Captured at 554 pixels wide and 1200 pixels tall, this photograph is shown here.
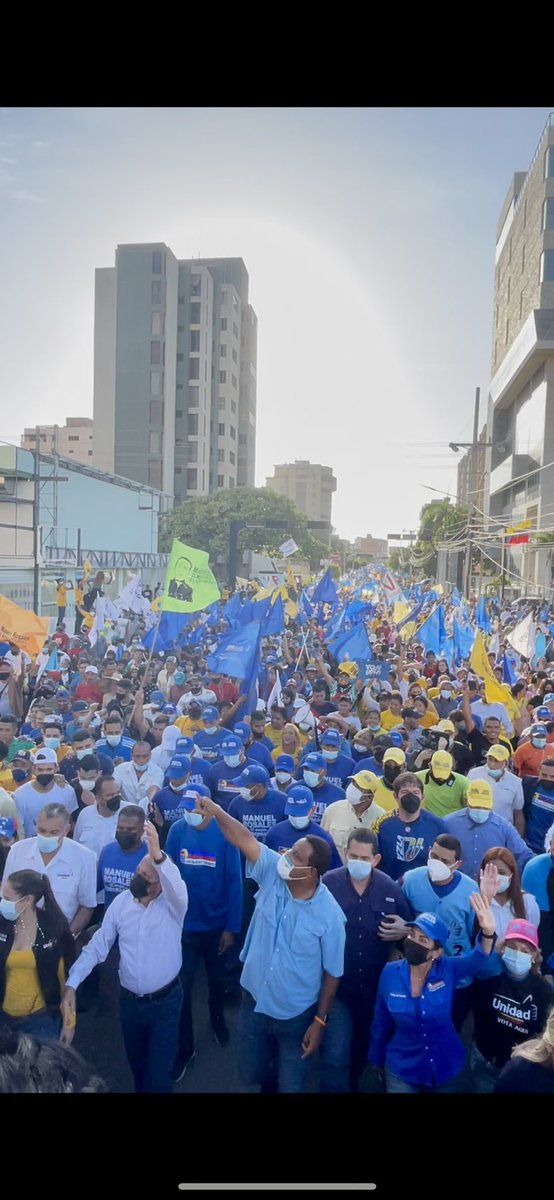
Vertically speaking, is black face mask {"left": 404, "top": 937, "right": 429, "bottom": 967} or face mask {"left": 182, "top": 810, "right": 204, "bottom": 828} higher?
face mask {"left": 182, "top": 810, "right": 204, "bottom": 828}

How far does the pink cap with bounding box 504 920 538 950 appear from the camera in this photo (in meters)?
3.21

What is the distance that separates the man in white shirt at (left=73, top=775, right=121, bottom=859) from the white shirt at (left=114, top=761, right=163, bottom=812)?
1.81ft

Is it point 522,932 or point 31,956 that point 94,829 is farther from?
point 522,932

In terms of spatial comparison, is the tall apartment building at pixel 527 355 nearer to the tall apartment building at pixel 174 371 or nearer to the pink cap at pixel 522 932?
the tall apartment building at pixel 174 371

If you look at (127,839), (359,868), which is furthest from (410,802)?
(127,839)

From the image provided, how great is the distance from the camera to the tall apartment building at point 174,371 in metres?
38.5

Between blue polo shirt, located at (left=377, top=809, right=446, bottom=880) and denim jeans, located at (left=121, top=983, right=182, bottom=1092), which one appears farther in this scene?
blue polo shirt, located at (left=377, top=809, right=446, bottom=880)

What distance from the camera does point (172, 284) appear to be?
40188 millimetres

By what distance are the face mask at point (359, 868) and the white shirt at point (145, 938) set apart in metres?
0.73

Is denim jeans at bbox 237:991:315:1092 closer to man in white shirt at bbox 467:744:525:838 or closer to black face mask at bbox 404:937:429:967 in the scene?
black face mask at bbox 404:937:429:967

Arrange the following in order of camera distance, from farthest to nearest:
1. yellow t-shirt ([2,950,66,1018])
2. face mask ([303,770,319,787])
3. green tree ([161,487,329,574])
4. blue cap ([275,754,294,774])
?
green tree ([161,487,329,574]), blue cap ([275,754,294,774]), face mask ([303,770,319,787]), yellow t-shirt ([2,950,66,1018])

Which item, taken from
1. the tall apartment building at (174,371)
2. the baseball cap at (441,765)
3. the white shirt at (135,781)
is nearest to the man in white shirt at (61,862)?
the white shirt at (135,781)

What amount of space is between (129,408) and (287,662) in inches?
1269

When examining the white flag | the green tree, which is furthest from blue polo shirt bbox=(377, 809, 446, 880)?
the green tree
